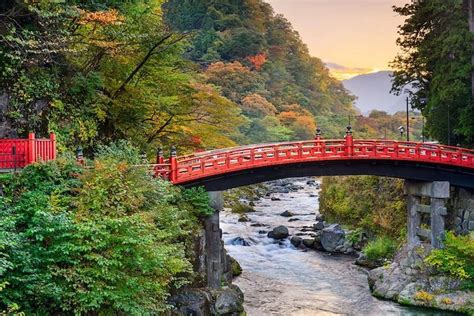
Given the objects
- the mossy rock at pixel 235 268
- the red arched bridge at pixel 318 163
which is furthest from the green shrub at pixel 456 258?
the mossy rock at pixel 235 268

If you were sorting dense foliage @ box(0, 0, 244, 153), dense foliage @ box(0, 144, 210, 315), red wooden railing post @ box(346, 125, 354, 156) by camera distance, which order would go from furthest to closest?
red wooden railing post @ box(346, 125, 354, 156) → dense foliage @ box(0, 0, 244, 153) → dense foliage @ box(0, 144, 210, 315)

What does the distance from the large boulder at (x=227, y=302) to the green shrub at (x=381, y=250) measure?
1174cm

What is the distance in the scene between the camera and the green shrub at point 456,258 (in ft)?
79.9

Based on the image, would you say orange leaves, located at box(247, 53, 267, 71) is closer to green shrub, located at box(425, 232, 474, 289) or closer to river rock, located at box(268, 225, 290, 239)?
river rock, located at box(268, 225, 290, 239)

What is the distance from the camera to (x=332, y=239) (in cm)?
3612

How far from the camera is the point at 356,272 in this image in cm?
3103

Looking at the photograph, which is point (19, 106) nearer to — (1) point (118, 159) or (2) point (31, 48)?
(2) point (31, 48)

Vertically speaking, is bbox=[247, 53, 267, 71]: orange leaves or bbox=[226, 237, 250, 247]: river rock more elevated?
bbox=[247, 53, 267, 71]: orange leaves

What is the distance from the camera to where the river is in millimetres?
24891

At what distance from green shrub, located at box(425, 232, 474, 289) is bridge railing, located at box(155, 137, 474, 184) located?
13.7 feet

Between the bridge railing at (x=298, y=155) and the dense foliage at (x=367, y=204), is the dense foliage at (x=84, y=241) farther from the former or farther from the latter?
the dense foliage at (x=367, y=204)

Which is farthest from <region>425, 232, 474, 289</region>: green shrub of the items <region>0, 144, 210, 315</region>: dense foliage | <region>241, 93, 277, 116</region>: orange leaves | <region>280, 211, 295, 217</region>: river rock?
<region>241, 93, 277, 116</region>: orange leaves

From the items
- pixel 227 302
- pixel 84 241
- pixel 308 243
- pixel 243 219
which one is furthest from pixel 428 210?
pixel 243 219

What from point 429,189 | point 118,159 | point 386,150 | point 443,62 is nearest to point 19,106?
point 118,159
